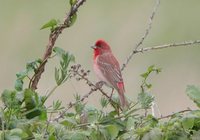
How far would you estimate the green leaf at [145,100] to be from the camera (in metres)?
3.65

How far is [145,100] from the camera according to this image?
12.0 feet

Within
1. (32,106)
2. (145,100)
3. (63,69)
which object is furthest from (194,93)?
(32,106)

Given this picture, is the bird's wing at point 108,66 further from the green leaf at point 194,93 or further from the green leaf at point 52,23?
the green leaf at point 194,93

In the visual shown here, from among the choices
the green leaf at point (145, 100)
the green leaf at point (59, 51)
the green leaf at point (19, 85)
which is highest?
the green leaf at point (59, 51)

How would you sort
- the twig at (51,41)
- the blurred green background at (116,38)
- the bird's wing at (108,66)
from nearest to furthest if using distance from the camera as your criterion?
the twig at (51,41)
the bird's wing at (108,66)
the blurred green background at (116,38)

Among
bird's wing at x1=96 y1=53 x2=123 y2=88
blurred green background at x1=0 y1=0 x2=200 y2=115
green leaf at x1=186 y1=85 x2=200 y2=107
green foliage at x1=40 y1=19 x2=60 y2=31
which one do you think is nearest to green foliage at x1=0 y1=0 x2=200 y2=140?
green leaf at x1=186 y1=85 x2=200 y2=107

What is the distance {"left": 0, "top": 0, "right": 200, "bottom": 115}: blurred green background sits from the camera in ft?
37.0

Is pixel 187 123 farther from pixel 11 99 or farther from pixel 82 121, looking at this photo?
pixel 11 99

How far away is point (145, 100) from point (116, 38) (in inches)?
409

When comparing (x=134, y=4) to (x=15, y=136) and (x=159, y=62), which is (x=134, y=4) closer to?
(x=159, y=62)

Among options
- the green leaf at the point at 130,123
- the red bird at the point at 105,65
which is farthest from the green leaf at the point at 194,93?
the red bird at the point at 105,65

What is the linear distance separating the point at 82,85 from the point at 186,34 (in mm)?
5188

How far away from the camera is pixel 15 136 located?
3.33 meters

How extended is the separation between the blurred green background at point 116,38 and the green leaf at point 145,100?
6.34 meters
